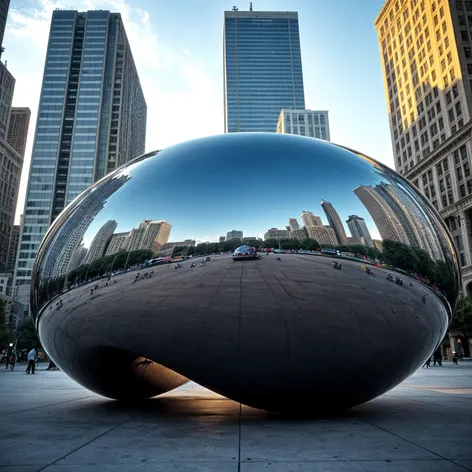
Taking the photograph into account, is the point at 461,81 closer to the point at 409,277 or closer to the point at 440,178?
the point at 440,178

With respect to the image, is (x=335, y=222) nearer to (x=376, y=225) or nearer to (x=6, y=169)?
(x=376, y=225)

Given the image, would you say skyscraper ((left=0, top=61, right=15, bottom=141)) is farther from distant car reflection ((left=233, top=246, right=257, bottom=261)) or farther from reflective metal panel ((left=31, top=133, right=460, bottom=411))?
distant car reflection ((left=233, top=246, right=257, bottom=261))

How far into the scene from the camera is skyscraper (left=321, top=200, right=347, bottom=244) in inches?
160

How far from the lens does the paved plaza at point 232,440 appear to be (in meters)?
2.73

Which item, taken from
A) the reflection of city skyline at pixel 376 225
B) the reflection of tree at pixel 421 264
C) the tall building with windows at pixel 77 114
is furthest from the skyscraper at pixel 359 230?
the tall building with windows at pixel 77 114

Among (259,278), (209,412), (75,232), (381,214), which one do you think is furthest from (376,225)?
(75,232)

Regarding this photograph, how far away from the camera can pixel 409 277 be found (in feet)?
14.0

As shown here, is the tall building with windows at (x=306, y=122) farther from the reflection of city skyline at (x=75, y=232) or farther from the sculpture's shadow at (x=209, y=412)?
the reflection of city skyline at (x=75, y=232)

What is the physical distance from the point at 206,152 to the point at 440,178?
68.3 m

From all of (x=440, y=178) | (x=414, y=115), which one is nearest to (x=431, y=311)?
(x=440, y=178)

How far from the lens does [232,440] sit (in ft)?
11.4

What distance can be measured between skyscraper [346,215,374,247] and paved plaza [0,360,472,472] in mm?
1870

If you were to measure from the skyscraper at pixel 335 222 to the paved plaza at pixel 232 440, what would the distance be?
1.88 metres

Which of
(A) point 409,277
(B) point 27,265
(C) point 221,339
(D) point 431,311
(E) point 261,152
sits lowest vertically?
(C) point 221,339
